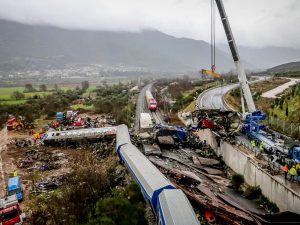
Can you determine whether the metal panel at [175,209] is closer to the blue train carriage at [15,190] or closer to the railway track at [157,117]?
the blue train carriage at [15,190]

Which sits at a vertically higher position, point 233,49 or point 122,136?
point 233,49

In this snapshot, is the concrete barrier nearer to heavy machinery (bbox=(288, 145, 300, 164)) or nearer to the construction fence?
heavy machinery (bbox=(288, 145, 300, 164))

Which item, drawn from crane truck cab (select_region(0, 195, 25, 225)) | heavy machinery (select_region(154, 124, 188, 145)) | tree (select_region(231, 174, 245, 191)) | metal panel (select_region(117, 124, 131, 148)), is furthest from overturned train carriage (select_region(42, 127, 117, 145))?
tree (select_region(231, 174, 245, 191))

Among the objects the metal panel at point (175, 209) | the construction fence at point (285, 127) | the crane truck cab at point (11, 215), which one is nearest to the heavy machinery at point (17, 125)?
the crane truck cab at point (11, 215)

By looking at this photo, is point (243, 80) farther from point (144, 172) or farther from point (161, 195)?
point (161, 195)

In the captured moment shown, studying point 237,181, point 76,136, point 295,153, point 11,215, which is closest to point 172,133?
point 237,181

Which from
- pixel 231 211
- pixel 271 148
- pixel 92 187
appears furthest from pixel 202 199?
pixel 271 148
